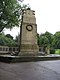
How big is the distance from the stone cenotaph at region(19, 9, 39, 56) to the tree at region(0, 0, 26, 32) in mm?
15265

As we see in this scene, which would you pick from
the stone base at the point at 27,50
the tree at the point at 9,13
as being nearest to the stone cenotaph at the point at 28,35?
the stone base at the point at 27,50

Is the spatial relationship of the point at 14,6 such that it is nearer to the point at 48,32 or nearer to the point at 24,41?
the point at 24,41

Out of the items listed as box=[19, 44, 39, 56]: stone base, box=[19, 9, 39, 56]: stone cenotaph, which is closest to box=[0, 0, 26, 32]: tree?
box=[19, 9, 39, 56]: stone cenotaph

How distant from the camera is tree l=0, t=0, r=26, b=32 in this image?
35259 millimetres

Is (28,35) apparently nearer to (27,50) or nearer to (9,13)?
(27,50)

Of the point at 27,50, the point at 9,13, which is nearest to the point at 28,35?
the point at 27,50

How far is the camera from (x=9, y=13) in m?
35.4

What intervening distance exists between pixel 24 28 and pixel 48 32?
65.1 m

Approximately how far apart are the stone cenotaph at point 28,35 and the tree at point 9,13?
1527 cm

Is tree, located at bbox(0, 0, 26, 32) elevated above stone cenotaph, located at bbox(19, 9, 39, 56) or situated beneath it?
elevated above

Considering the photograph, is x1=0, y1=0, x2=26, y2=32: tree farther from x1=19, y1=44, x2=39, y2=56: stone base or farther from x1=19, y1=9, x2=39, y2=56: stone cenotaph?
x1=19, y1=44, x2=39, y2=56: stone base

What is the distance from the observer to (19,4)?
3838cm

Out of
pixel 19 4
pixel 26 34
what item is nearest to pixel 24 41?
pixel 26 34

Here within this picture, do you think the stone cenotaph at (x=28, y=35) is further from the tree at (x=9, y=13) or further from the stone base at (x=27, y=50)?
the tree at (x=9, y=13)
